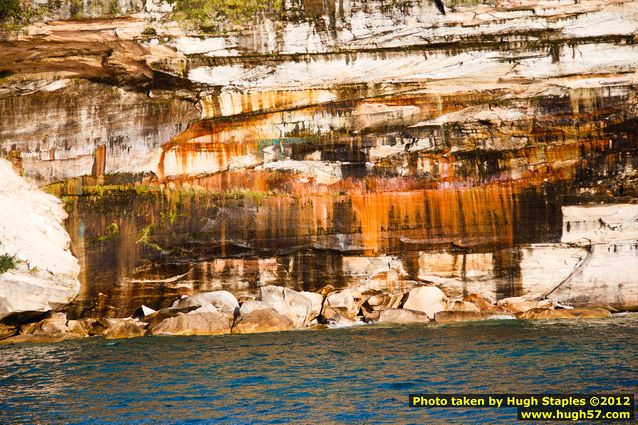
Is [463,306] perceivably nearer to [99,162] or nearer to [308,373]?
[308,373]

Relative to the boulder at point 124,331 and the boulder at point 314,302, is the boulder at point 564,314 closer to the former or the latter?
the boulder at point 314,302

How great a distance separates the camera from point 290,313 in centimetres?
2206

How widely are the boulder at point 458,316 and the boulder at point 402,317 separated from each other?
16.0 inches

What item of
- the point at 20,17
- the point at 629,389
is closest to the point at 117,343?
the point at 20,17

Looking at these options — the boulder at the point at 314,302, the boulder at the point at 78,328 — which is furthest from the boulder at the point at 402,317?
the boulder at the point at 78,328

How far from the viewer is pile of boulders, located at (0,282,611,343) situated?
20906 millimetres

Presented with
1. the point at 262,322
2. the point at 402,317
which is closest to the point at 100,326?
the point at 262,322

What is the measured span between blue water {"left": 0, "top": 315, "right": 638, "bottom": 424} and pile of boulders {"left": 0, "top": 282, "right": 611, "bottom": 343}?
1.18 m

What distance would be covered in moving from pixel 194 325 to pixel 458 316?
8036 millimetres

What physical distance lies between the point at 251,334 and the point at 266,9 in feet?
36.3

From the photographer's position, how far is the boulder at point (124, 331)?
2067 centimetres

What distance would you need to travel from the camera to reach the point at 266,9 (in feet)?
79.2

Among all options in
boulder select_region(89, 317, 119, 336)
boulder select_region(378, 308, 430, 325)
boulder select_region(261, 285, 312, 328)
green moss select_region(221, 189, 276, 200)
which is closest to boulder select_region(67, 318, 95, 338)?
boulder select_region(89, 317, 119, 336)

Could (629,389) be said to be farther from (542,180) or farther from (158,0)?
(158,0)
